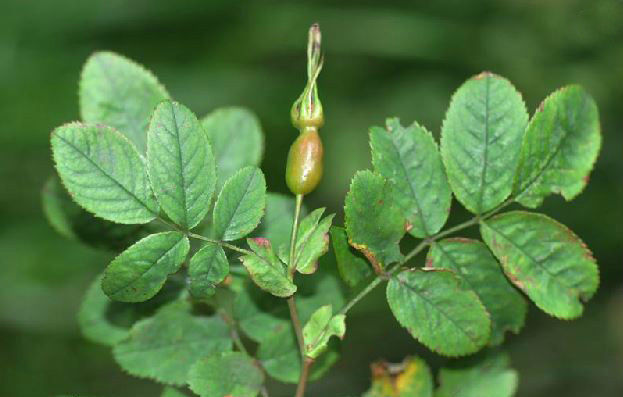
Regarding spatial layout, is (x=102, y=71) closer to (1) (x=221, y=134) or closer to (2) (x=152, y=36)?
(1) (x=221, y=134)

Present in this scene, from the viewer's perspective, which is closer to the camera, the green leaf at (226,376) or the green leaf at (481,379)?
the green leaf at (226,376)

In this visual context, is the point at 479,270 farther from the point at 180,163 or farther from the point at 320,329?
the point at 180,163

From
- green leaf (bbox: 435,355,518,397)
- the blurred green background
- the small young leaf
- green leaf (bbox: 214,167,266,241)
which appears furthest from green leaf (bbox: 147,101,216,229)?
the blurred green background

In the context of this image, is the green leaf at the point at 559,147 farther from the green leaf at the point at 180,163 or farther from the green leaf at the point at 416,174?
the green leaf at the point at 180,163

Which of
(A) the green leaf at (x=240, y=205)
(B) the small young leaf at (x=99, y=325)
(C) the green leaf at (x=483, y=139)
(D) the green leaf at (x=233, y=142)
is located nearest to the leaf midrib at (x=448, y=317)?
(C) the green leaf at (x=483, y=139)

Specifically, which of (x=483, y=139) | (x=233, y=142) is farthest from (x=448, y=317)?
(x=233, y=142)

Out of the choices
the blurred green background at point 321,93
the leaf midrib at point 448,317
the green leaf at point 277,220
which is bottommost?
the blurred green background at point 321,93

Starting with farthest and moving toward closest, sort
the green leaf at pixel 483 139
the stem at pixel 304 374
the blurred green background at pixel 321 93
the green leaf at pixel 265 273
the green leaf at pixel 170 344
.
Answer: the blurred green background at pixel 321 93, the green leaf at pixel 170 344, the green leaf at pixel 483 139, the stem at pixel 304 374, the green leaf at pixel 265 273

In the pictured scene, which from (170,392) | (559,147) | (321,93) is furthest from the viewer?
(321,93)
